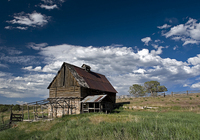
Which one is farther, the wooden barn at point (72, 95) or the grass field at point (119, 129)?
the wooden barn at point (72, 95)

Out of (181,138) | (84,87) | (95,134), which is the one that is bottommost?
(95,134)

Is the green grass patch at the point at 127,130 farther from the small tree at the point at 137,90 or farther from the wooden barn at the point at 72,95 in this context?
the small tree at the point at 137,90

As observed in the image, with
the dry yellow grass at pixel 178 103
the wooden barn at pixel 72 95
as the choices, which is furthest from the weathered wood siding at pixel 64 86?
the dry yellow grass at pixel 178 103

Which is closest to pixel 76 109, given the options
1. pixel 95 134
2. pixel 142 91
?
pixel 95 134

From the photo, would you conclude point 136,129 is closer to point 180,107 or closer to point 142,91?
point 180,107

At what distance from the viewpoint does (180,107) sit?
2908 cm

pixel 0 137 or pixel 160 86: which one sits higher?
pixel 160 86

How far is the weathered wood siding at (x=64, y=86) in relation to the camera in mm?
28939

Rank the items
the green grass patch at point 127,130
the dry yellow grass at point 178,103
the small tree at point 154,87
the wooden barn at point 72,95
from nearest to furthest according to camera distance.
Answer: the green grass patch at point 127,130, the wooden barn at point 72,95, the dry yellow grass at point 178,103, the small tree at point 154,87

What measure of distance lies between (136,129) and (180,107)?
24.6 metres

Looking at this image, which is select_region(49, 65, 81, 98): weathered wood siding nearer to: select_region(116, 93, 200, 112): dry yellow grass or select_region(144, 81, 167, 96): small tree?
select_region(116, 93, 200, 112): dry yellow grass

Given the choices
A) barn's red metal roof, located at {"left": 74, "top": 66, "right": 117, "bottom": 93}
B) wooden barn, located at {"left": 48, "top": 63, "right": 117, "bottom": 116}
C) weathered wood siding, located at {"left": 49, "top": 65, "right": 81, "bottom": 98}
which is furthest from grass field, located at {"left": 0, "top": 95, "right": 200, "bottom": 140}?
barn's red metal roof, located at {"left": 74, "top": 66, "right": 117, "bottom": 93}

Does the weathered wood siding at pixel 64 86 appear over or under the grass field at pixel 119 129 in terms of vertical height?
over

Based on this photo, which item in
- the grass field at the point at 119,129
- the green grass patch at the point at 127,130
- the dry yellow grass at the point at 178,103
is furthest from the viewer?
the dry yellow grass at the point at 178,103
